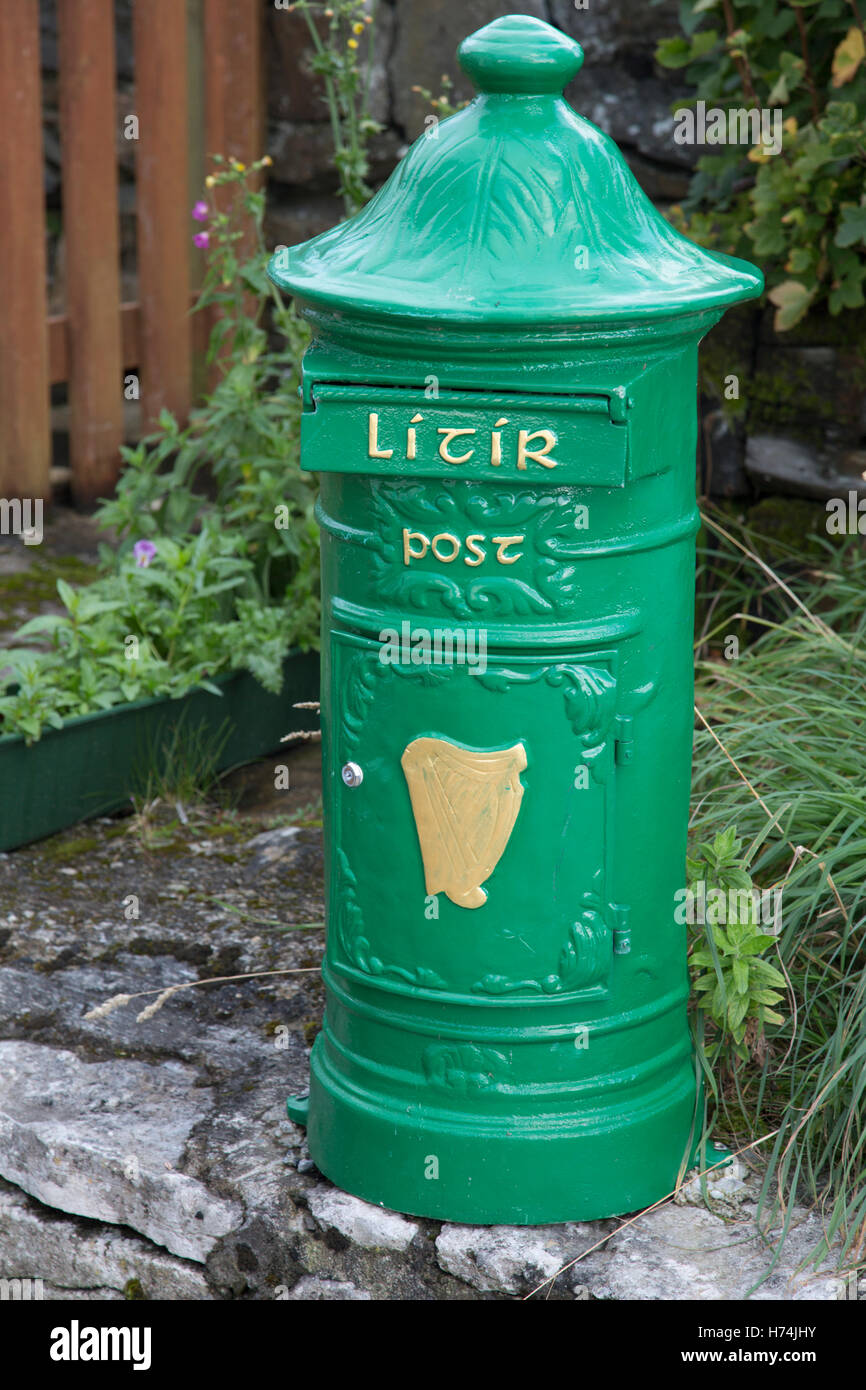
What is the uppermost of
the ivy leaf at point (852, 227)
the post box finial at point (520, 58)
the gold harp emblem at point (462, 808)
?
the post box finial at point (520, 58)

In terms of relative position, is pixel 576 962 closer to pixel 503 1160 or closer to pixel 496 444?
pixel 503 1160

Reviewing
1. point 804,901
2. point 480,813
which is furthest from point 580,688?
point 804,901

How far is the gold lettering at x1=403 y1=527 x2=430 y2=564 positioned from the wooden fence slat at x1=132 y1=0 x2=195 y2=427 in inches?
110

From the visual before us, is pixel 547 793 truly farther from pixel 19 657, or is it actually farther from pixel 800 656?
pixel 19 657

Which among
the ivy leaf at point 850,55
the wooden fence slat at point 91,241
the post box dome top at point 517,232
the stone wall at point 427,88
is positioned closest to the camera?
the post box dome top at point 517,232

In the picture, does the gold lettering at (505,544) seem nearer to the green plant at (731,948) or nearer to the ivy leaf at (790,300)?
the green plant at (731,948)

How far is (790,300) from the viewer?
141 inches

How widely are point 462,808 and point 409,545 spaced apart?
366 millimetres

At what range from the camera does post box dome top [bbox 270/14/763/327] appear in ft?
6.29

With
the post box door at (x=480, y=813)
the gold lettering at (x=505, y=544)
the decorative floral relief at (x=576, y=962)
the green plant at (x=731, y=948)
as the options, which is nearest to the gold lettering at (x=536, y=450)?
the gold lettering at (x=505, y=544)

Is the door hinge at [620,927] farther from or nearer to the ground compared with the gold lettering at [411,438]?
nearer to the ground

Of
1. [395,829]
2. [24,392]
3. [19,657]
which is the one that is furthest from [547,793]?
[24,392]

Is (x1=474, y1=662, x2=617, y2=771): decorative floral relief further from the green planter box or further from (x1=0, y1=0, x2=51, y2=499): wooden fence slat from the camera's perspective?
(x1=0, y1=0, x2=51, y2=499): wooden fence slat

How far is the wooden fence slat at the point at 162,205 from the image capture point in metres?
4.57
